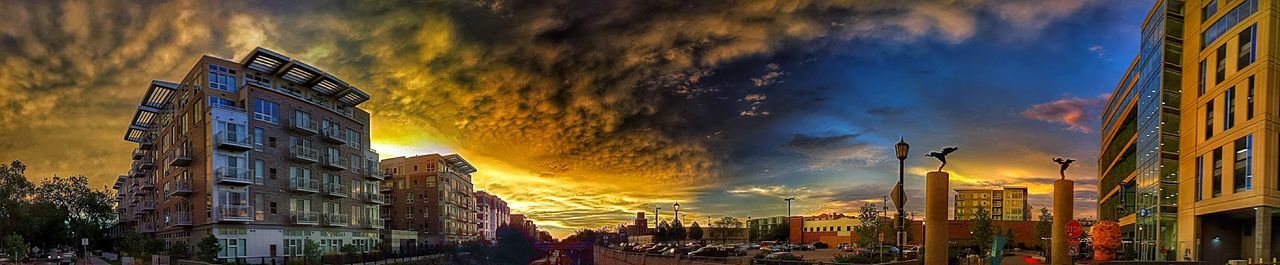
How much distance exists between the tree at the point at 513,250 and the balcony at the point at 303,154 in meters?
45.0

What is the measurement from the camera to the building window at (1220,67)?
3794 centimetres

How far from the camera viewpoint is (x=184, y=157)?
52.1 metres

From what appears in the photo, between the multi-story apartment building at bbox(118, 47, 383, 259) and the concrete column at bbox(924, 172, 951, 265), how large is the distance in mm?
44312

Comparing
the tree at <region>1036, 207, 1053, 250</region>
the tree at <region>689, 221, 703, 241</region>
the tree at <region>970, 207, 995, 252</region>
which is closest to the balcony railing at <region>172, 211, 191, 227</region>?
the tree at <region>970, 207, 995, 252</region>

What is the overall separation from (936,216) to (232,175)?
4565cm

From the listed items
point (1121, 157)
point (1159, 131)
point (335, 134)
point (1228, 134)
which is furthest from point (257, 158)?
point (1121, 157)

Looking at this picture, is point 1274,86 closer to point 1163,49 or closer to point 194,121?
point 1163,49

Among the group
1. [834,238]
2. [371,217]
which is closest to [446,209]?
[371,217]

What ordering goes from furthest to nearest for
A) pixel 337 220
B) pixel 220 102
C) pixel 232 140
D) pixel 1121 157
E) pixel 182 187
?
pixel 1121 157 → pixel 337 220 → pixel 182 187 → pixel 220 102 → pixel 232 140

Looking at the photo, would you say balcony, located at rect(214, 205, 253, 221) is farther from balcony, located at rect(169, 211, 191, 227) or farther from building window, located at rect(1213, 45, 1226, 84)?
building window, located at rect(1213, 45, 1226, 84)

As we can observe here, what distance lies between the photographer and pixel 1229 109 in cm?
3712

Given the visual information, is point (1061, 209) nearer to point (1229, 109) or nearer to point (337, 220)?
point (1229, 109)

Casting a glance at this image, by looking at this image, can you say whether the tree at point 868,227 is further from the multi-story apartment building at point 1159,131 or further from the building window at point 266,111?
the building window at point 266,111

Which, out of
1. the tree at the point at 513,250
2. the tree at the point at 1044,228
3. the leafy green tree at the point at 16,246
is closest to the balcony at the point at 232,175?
the leafy green tree at the point at 16,246
